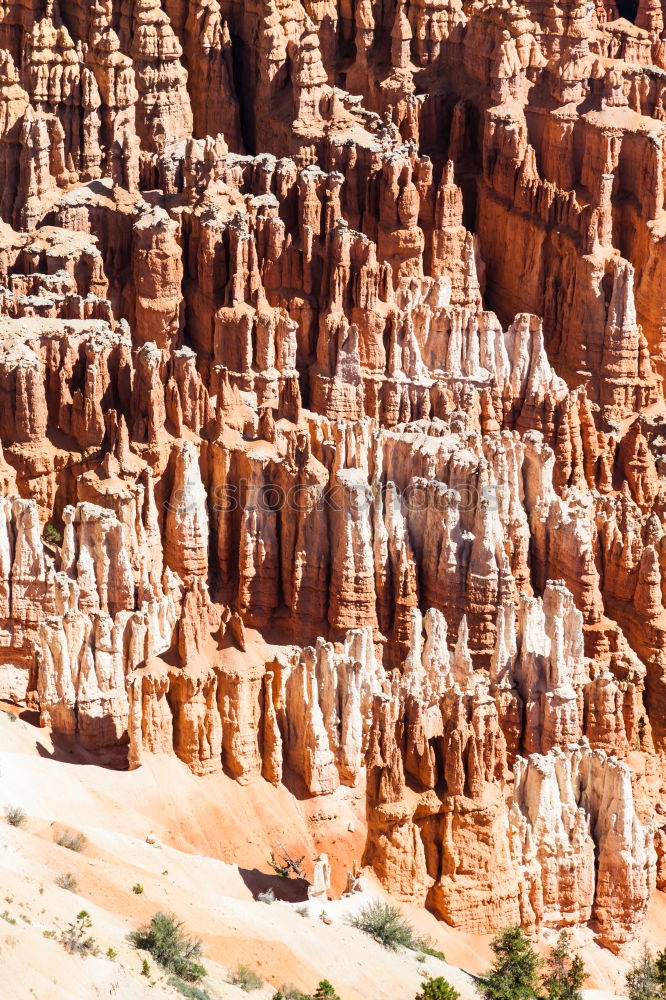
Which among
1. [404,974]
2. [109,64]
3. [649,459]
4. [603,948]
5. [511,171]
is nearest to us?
[404,974]

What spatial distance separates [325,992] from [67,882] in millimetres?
4499

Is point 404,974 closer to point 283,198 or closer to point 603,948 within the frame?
point 603,948

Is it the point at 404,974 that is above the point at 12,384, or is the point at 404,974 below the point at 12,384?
below

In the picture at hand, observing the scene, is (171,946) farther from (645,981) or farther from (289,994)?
(645,981)

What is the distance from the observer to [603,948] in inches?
1763

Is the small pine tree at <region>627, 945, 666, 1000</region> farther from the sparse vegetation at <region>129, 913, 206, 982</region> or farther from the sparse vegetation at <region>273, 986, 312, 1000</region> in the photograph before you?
the sparse vegetation at <region>129, 913, 206, 982</region>

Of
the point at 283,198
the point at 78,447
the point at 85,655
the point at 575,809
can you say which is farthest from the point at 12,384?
the point at 575,809

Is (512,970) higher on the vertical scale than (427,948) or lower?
lower

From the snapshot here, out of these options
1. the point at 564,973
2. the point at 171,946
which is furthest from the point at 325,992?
the point at 564,973

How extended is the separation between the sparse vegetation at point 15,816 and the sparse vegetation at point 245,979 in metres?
5.48

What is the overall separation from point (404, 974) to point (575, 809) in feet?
24.0

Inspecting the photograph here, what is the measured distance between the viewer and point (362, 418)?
54.8 meters

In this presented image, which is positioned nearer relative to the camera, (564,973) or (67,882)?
(67,882)

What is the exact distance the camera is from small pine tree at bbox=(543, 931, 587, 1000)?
40669 millimetres
